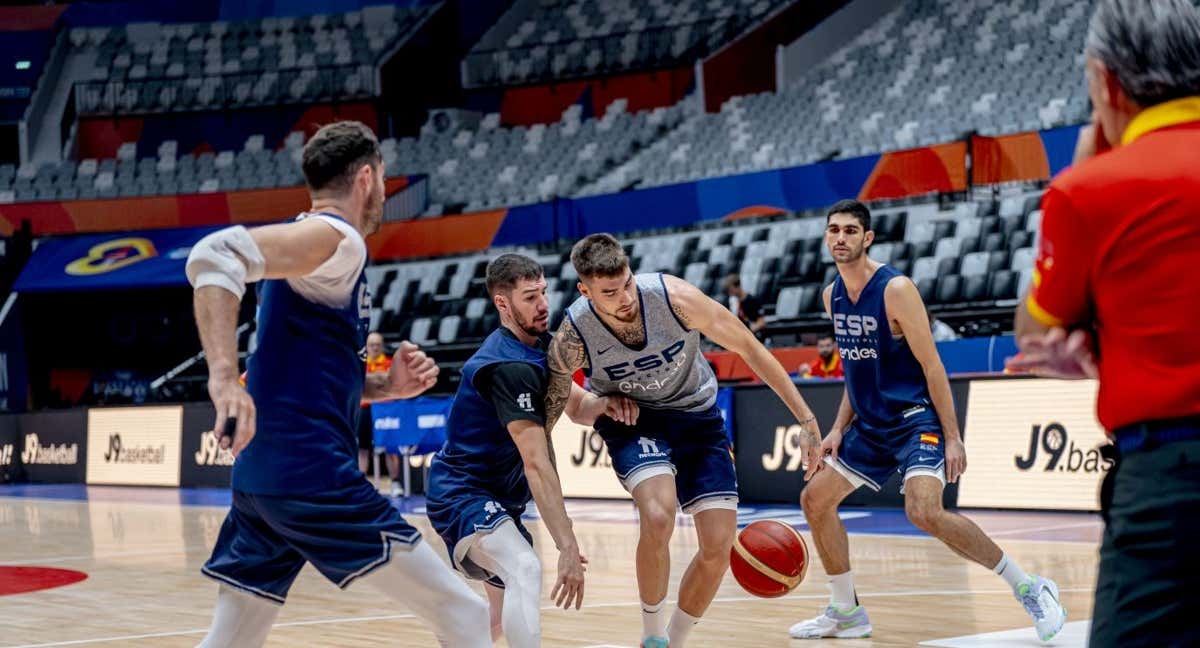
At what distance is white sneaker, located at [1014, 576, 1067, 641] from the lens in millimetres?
5816

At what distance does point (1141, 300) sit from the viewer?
2232 mm

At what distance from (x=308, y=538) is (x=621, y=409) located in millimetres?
1962

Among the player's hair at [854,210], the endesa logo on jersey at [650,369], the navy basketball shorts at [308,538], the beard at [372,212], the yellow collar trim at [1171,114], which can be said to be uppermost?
the yellow collar trim at [1171,114]

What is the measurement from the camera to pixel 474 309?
21797 millimetres

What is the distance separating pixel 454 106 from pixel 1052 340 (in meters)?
30.2

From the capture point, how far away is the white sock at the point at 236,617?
366 cm

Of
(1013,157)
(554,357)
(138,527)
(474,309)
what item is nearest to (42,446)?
(474,309)

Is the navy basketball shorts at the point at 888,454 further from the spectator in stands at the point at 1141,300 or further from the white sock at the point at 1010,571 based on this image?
the spectator in stands at the point at 1141,300

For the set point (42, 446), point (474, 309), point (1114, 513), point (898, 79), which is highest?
point (898, 79)

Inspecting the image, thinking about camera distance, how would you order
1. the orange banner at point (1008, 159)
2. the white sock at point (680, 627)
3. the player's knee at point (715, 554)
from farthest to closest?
1. the orange banner at point (1008, 159)
2. the white sock at point (680, 627)
3. the player's knee at point (715, 554)

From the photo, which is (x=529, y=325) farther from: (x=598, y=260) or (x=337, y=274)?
(x=337, y=274)

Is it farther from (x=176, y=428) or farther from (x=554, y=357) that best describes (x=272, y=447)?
(x=176, y=428)

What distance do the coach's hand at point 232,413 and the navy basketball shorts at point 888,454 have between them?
378 cm

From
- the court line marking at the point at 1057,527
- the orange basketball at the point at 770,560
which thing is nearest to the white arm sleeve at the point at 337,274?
the orange basketball at the point at 770,560
